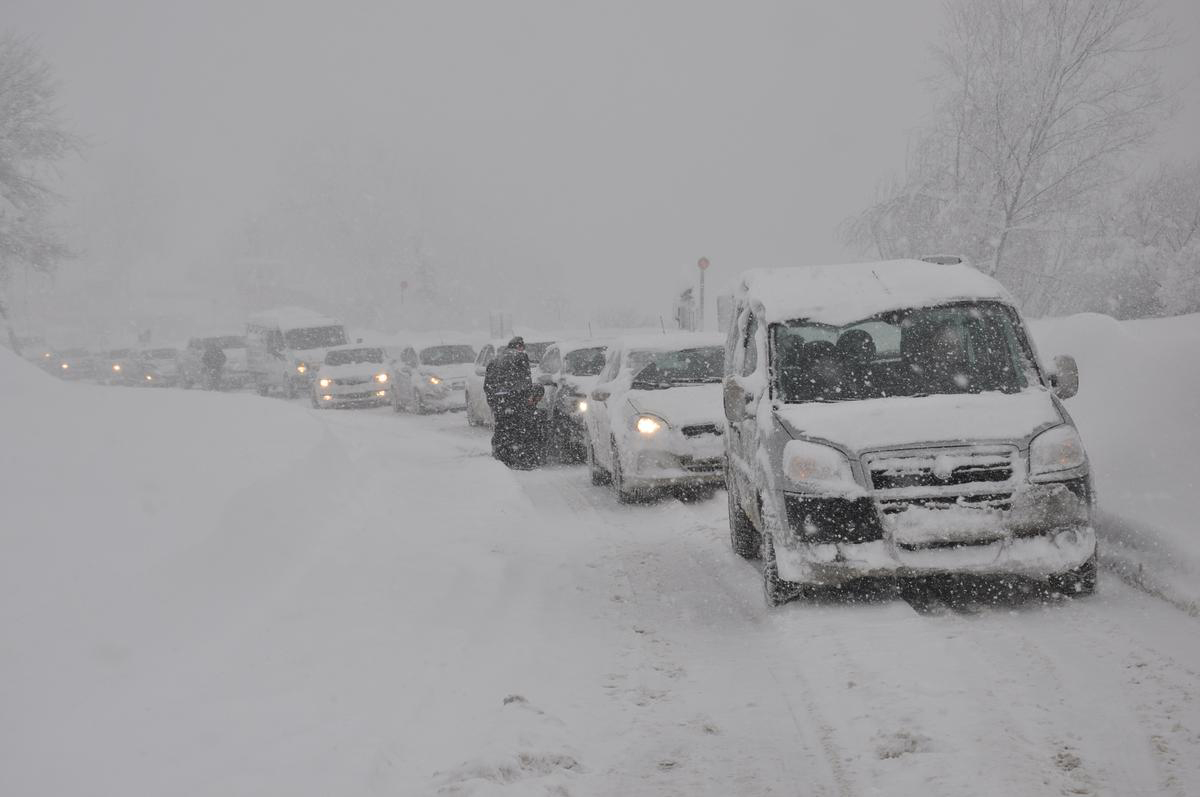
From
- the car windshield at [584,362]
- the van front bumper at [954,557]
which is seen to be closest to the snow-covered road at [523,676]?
the van front bumper at [954,557]

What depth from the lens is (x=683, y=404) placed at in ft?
35.0

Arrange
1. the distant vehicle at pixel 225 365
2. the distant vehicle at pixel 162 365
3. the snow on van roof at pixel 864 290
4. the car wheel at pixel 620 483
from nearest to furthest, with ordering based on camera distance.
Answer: the snow on van roof at pixel 864 290 < the car wheel at pixel 620 483 < the distant vehicle at pixel 225 365 < the distant vehicle at pixel 162 365

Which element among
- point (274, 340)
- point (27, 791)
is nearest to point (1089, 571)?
point (27, 791)

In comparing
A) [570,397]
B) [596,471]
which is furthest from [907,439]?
[570,397]

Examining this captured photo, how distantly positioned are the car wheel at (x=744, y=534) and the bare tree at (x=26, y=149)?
31.1m

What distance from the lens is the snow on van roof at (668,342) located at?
11.9 meters

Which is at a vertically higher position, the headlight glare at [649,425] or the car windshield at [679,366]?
the car windshield at [679,366]

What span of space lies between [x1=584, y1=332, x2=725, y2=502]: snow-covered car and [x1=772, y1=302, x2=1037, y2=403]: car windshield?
8.52 ft

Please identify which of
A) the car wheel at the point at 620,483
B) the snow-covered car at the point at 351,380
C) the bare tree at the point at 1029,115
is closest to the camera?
the car wheel at the point at 620,483

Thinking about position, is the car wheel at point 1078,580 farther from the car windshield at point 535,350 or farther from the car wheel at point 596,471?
the car windshield at point 535,350

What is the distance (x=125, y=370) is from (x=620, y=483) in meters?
36.3

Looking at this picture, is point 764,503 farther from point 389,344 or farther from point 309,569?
point 389,344

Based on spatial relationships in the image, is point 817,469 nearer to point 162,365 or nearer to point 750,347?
point 750,347

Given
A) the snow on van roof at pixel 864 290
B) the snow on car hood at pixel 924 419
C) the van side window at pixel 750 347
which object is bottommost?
the snow on car hood at pixel 924 419
